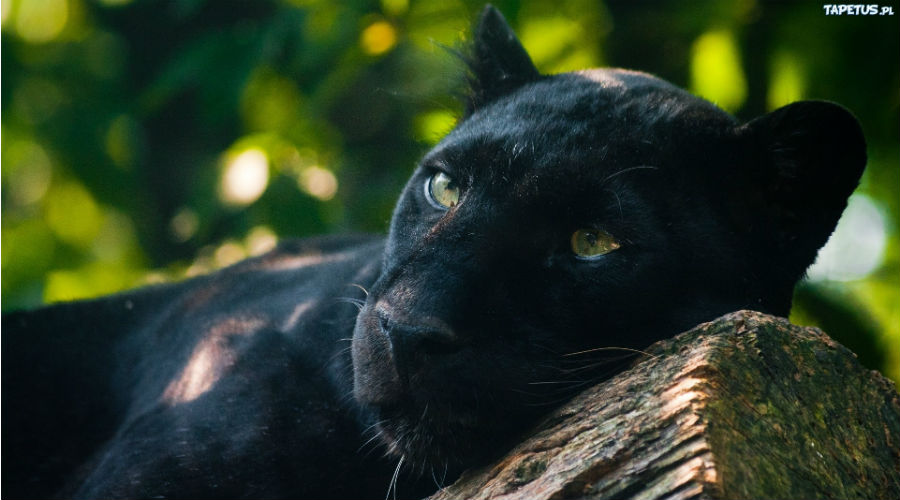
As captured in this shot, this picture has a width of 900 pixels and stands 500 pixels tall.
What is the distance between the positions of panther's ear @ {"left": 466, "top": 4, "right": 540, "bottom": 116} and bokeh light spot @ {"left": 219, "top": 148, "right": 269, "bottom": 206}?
235cm

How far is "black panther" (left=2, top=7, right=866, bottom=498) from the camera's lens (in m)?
2.15

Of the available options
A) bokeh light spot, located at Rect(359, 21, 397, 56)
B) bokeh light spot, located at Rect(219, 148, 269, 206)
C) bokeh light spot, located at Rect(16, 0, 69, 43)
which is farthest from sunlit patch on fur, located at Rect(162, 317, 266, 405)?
bokeh light spot, located at Rect(16, 0, 69, 43)

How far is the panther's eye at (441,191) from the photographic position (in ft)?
8.76

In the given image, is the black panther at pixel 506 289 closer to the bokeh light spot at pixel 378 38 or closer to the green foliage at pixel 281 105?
the green foliage at pixel 281 105

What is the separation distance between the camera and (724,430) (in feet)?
5.40

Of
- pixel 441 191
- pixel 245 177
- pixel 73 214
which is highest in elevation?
pixel 441 191

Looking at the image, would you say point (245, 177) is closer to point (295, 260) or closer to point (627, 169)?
point (295, 260)

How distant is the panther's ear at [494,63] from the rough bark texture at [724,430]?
1.51 meters

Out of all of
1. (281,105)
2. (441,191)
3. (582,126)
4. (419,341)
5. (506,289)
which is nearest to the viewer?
(419,341)

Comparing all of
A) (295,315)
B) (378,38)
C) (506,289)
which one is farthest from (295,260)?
(506,289)

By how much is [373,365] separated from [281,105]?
404 centimetres

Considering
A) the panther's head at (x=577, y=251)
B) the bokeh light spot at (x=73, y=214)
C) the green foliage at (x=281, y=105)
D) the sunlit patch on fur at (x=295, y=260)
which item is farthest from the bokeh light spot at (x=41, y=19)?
the panther's head at (x=577, y=251)

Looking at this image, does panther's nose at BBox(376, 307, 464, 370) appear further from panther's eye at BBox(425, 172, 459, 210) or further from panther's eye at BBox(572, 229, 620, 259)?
panther's eye at BBox(425, 172, 459, 210)

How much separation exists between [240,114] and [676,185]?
4.24m
